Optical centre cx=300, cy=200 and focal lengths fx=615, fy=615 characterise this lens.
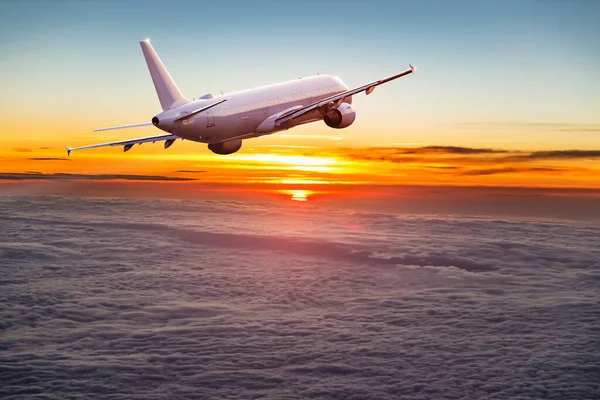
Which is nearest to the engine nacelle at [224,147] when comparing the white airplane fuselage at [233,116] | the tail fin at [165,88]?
the white airplane fuselage at [233,116]

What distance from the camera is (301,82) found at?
79625mm

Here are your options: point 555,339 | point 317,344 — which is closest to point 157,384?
point 317,344

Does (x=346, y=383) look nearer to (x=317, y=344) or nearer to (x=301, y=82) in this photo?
(x=317, y=344)

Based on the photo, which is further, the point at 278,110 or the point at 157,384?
the point at 157,384

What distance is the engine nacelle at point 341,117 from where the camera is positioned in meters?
65.4

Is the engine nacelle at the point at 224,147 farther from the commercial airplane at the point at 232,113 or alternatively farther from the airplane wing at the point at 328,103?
the airplane wing at the point at 328,103

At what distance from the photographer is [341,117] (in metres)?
65.9

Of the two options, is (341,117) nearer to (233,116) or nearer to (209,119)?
(233,116)

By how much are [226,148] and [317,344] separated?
140380 millimetres

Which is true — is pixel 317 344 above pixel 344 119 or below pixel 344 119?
below

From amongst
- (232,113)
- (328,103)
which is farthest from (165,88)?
(328,103)

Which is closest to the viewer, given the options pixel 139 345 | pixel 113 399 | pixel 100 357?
pixel 113 399

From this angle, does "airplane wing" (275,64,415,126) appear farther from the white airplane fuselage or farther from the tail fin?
the tail fin

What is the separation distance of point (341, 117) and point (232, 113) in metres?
11.8
